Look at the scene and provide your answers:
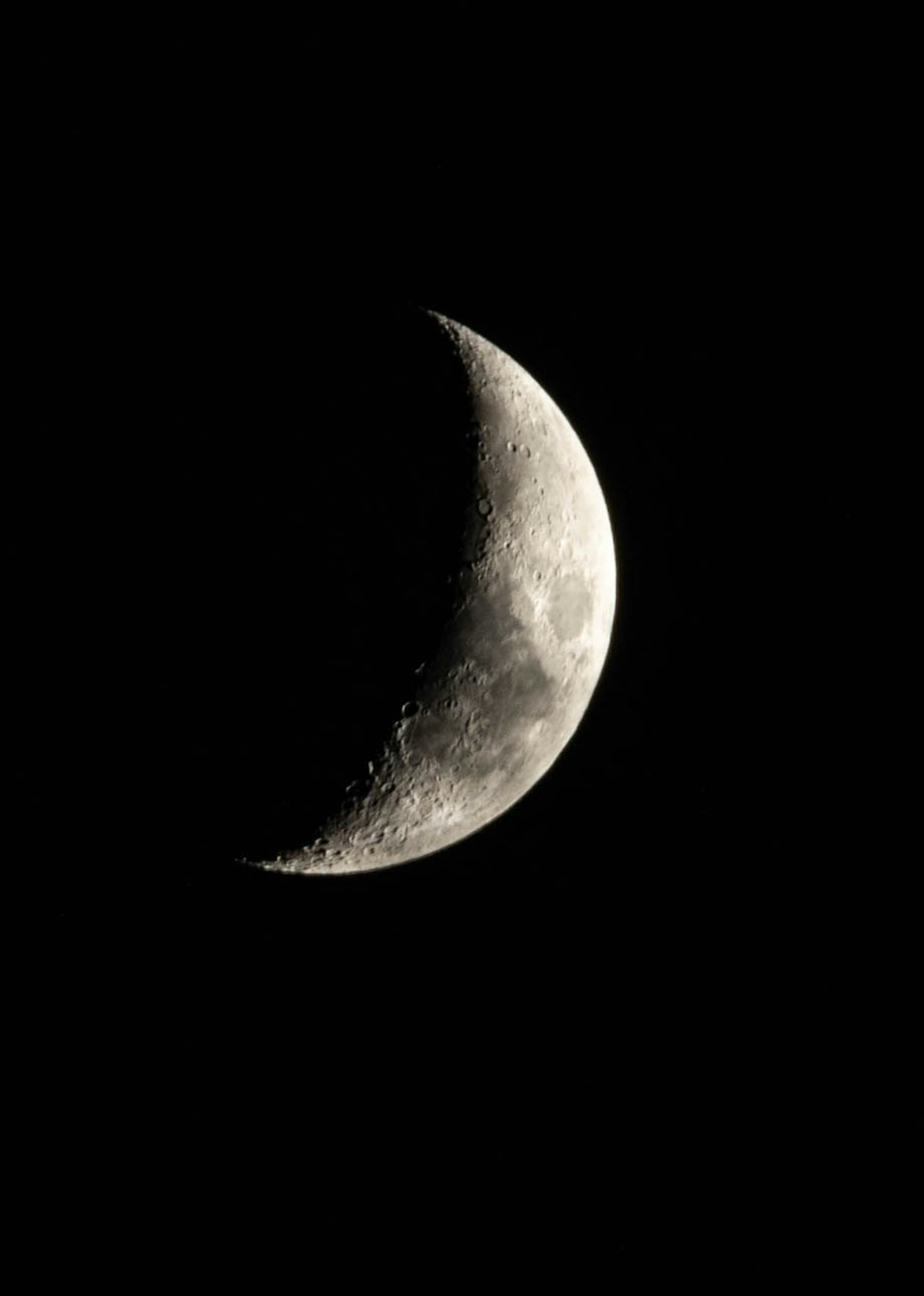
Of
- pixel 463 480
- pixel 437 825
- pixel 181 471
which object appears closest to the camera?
pixel 181 471

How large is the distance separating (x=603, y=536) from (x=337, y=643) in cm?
121

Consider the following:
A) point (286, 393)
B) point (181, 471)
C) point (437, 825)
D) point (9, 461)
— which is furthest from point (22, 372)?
point (437, 825)

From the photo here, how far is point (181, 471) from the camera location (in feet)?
8.89

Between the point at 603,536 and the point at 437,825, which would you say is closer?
the point at 437,825

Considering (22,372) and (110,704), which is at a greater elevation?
(22,372)

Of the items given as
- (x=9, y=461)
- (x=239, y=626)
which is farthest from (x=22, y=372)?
(x=239, y=626)

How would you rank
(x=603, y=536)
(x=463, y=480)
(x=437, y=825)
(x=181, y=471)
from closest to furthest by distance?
(x=181, y=471) → (x=463, y=480) → (x=437, y=825) → (x=603, y=536)

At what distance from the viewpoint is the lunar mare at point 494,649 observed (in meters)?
3.04

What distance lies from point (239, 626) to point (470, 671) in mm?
703

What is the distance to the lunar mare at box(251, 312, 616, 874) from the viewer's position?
304cm

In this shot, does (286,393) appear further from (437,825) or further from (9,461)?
(437,825)

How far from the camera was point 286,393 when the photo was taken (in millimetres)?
2781

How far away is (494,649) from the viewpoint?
3.11 m

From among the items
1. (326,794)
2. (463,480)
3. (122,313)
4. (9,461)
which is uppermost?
(122,313)
